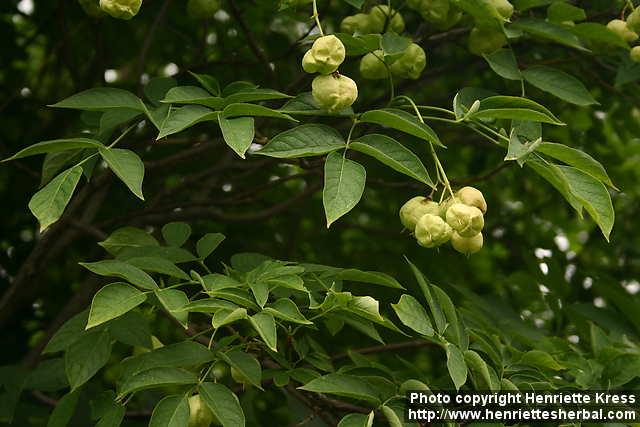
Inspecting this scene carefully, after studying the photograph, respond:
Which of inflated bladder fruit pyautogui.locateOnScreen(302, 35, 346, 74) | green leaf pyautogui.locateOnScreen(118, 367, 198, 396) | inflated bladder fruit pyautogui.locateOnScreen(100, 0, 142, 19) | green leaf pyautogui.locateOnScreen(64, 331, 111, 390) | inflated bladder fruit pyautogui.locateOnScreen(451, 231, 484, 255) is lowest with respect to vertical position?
green leaf pyautogui.locateOnScreen(64, 331, 111, 390)

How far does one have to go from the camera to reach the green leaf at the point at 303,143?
4.37ft

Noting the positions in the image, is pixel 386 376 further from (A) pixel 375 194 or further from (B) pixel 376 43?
(A) pixel 375 194

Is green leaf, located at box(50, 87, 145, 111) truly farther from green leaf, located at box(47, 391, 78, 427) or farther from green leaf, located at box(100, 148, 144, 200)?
green leaf, located at box(47, 391, 78, 427)

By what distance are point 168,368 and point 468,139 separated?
153 cm

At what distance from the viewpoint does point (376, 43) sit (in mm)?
1521

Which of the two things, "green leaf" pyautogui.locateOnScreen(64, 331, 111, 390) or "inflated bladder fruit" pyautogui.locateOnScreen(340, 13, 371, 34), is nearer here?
"green leaf" pyautogui.locateOnScreen(64, 331, 111, 390)

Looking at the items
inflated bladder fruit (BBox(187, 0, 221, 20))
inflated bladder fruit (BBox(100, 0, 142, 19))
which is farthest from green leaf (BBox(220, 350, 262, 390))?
inflated bladder fruit (BBox(187, 0, 221, 20))

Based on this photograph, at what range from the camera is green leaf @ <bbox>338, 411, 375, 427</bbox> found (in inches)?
53.5

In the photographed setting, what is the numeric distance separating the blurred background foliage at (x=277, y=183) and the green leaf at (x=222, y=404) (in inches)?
28.5

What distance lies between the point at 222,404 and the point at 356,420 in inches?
8.5

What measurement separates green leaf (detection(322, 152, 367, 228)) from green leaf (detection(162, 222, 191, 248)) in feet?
1.46

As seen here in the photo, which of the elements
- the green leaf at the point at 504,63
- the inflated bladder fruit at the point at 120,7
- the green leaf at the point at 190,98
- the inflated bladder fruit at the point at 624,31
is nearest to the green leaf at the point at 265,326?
the green leaf at the point at 190,98

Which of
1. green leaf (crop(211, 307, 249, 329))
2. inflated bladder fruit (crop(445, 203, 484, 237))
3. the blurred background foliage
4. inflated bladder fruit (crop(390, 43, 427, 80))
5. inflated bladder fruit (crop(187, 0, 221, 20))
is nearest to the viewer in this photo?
green leaf (crop(211, 307, 249, 329))

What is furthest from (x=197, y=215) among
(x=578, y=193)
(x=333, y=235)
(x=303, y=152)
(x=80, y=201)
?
(x=578, y=193)
